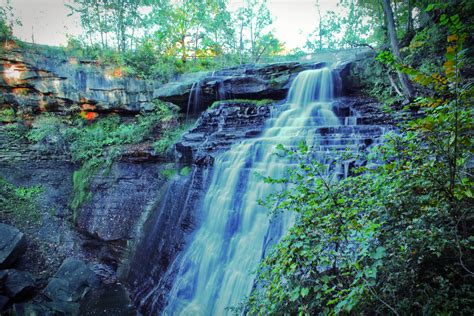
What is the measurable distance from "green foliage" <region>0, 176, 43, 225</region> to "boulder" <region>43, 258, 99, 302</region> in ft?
8.03

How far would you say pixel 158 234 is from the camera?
22.9 feet

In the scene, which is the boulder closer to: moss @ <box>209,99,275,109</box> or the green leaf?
moss @ <box>209,99,275,109</box>

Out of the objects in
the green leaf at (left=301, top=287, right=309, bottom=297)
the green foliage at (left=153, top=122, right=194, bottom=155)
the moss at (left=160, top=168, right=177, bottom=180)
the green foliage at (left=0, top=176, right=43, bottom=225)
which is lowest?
the green foliage at (left=0, top=176, right=43, bottom=225)

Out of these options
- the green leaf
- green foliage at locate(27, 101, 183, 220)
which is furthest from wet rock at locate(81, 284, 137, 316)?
the green leaf

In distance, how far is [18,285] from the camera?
237 inches

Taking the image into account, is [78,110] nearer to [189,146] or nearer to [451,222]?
[189,146]

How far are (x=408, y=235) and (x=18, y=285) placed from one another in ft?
27.1

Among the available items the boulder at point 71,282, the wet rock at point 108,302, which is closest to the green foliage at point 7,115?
the boulder at point 71,282

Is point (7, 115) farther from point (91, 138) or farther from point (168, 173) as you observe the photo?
point (168, 173)

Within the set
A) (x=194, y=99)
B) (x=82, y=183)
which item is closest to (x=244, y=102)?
(x=194, y=99)

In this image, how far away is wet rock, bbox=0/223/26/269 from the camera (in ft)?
21.6

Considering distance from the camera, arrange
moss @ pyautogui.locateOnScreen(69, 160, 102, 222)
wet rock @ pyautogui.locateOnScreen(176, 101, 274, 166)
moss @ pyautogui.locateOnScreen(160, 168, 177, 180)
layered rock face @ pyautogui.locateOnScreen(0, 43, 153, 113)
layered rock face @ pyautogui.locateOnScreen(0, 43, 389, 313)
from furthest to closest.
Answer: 1. layered rock face @ pyautogui.locateOnScreen(0, 43, 153, 113)
2. moss @ pyautogui.locateOnScreen(69, 160, 102, 222)
3. moss @ pyautogui.locateOnScreen(160, 168, 177, 180)
4. wet rock @ pyautogui.locateOnScreen(176, 101, 274, 166)
5. layered rock face @ pyautogui.locateOnScreen(0, 43, 389, 313)

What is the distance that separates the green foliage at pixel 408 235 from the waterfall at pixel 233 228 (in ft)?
7.12

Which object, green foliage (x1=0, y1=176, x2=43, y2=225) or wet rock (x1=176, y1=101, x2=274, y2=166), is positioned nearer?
wet rock (x1=176, y1=101, x2=274, y2=166)
